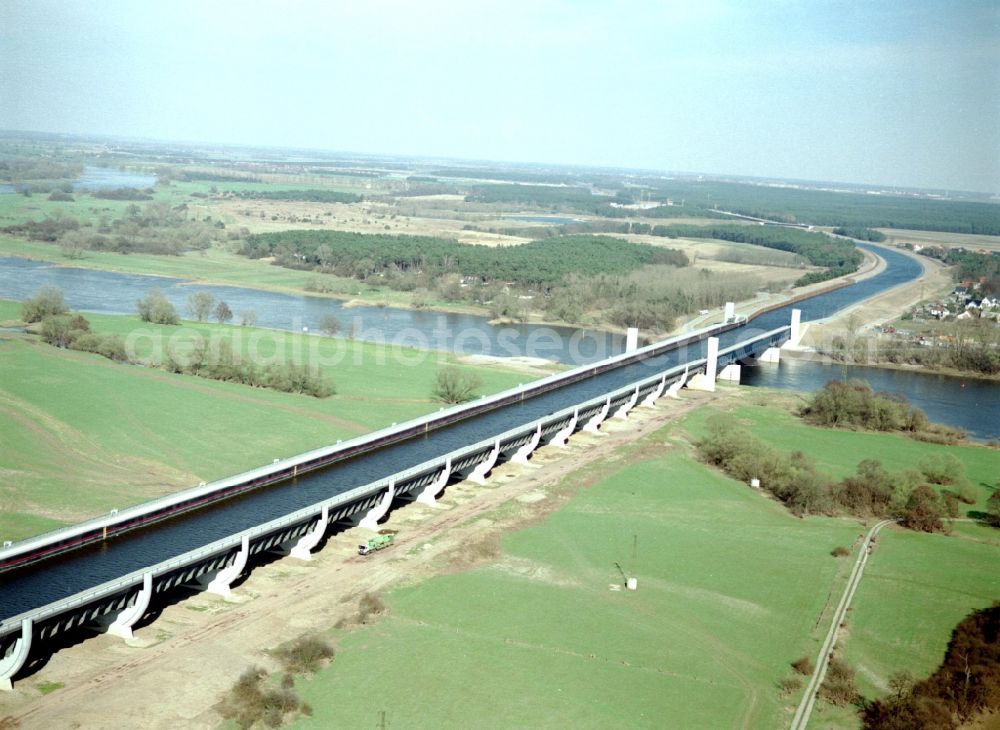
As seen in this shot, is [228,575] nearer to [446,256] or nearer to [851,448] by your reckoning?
[851,448]

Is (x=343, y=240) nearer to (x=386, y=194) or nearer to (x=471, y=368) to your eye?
(x=471, y=368)

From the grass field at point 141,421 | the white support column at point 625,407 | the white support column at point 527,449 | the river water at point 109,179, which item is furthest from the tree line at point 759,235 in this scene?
the white support column at point 527,449

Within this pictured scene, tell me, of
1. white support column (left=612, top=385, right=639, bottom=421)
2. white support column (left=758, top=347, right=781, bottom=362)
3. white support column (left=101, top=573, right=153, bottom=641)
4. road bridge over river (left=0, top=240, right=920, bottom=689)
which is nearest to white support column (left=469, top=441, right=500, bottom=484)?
road bridge over river (left=0, top=240, right=920, bottom=689)

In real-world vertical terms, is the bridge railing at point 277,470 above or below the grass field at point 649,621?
above

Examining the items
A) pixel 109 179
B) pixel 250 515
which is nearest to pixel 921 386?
pixel 250 515

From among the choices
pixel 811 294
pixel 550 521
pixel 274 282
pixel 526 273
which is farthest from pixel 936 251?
pixel 550 521

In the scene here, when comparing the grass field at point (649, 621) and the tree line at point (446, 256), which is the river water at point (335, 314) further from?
the grass field at point (649, 621)
